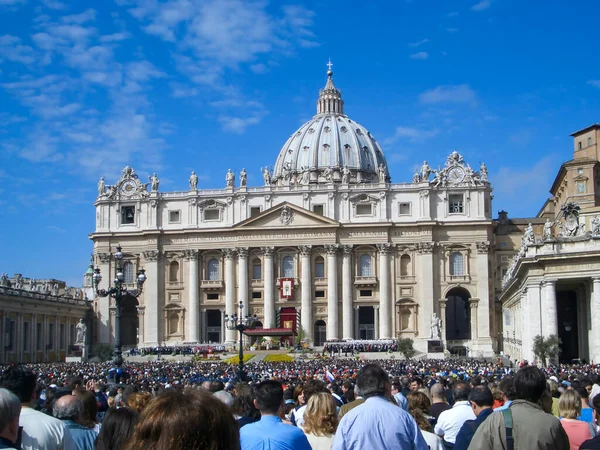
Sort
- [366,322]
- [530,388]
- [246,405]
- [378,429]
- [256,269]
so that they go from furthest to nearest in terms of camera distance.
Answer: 1. [256,269]
2. [366,322]
3. [246,405]
4. [378,429]
5. [530,388]

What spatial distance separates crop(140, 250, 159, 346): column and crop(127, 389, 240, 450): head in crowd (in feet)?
A: 282

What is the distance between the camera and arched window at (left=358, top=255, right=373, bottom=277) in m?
86.8

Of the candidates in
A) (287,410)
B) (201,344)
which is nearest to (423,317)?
(201,344)

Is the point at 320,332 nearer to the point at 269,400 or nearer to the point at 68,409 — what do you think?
the point at 68,409

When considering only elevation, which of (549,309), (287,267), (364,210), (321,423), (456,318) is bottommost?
(321,423)

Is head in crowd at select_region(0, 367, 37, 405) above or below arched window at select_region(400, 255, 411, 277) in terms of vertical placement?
below

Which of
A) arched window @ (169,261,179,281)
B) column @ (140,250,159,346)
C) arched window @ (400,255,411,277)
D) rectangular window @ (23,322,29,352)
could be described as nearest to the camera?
rectangular window @ (23,322,29,352)

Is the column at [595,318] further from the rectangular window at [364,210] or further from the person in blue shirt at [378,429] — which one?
the rectangular window at [364,210]

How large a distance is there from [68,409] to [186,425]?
14.3 feet

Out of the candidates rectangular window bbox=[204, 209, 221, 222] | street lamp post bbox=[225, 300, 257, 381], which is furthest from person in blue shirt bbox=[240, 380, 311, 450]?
rectangular window bbox=[204, 209, 221, 222]

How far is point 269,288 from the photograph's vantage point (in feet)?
284

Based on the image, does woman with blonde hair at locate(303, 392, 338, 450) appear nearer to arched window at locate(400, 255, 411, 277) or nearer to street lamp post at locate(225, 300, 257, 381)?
street lamp post at locate(225, 300, 257, 381)

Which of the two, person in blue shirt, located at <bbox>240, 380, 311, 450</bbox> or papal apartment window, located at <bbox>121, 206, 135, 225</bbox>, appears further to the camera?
papal apartment window, located at <bbox>121, 206, 135, 225</bbox>

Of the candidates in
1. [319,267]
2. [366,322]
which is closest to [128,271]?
[319,267]
